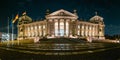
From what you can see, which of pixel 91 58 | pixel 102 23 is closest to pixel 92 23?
pixel 102 23

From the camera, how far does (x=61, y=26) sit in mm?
117562

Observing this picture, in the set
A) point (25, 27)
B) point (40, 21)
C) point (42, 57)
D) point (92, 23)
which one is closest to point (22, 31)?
point (25, 27)

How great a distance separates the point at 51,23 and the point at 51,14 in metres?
4.47

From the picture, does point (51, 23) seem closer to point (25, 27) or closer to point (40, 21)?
point (40, 21)

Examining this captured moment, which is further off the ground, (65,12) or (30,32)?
(65,12)

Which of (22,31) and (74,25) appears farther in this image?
(22,31)

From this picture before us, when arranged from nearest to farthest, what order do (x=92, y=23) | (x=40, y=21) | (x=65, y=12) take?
(x=65, y=12) < (x=40, y=21) < (x=92, y=23)

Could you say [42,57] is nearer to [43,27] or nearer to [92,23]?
[43,27]

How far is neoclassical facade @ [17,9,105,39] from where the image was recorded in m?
116

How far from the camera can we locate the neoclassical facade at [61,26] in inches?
4560

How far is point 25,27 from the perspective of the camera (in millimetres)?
138875

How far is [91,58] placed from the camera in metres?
34.0

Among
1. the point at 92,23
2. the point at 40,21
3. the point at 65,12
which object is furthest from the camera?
the point at 92,23

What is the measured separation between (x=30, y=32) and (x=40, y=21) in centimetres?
1315
